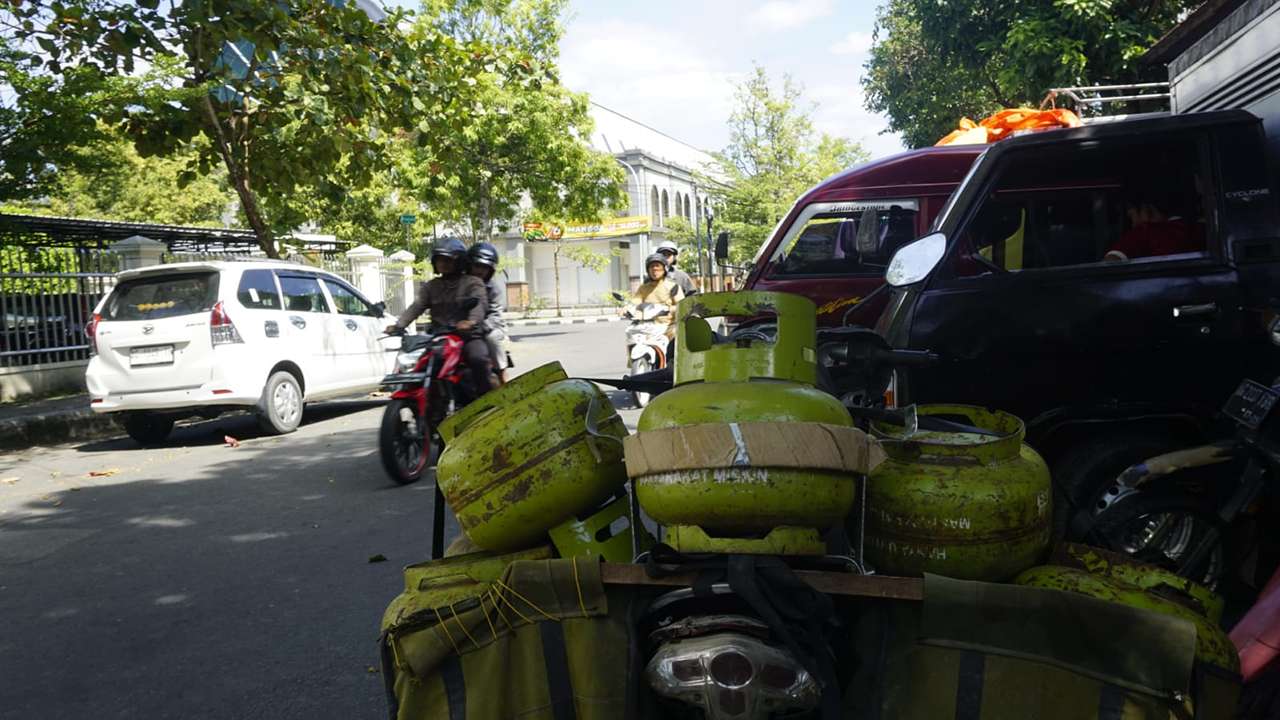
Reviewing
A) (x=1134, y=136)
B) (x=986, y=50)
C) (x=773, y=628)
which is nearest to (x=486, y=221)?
(x=986, y=50)

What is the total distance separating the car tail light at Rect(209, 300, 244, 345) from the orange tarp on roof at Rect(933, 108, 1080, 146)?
23.0 feet

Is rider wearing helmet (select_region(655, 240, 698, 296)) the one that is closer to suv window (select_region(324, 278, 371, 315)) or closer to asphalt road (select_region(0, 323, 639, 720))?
suv window (select_region(324, 278, 371, 315))

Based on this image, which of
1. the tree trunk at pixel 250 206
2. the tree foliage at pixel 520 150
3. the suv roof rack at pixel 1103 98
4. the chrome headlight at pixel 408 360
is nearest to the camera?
the chrome headlight at pixel 408 360

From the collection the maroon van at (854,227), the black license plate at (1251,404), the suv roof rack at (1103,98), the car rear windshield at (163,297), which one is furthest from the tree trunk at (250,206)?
the black license plate at (1251,404)

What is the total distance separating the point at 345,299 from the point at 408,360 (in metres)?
4.56

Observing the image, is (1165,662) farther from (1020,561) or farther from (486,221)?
(486,221)

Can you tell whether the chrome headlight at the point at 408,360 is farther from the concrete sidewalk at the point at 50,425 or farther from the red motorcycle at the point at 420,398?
the concrete sidewalk at the point at 50,425

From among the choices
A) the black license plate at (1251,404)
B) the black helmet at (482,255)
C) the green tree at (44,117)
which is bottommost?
the black license plate at (1251,404)

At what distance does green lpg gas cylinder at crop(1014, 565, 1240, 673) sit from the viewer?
2.05m

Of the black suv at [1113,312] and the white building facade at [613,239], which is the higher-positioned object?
the white building facade at [613,239]

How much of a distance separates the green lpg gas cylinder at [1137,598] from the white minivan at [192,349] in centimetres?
841

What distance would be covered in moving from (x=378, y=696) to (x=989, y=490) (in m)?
2.25

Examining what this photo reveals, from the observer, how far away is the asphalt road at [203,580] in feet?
11.2

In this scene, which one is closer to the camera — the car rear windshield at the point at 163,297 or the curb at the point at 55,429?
the car rear windshield at the point at 163,297
